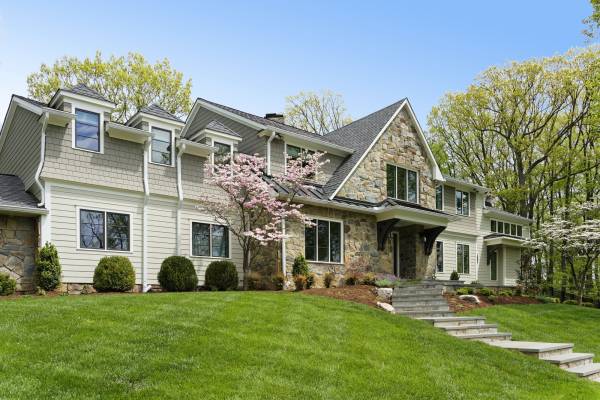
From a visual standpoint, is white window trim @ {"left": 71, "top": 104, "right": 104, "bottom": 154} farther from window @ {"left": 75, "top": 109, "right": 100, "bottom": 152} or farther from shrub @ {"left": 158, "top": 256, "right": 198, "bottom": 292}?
shrub @ {"left": 158, "top": 256, "right": 198, "bottom": 292}

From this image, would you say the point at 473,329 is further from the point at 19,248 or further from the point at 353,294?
the point at 19,248

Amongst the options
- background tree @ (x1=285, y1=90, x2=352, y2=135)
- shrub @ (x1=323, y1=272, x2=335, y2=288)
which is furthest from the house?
background tree @ (x1=285, y1=90, x2=352, y2=135)

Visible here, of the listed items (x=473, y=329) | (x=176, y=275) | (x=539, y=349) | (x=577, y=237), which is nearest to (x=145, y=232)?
(x=176, y=275)

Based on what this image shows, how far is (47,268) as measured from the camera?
13.8 meters

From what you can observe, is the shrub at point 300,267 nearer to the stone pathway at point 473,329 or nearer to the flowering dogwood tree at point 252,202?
the flowering dogwood tree at point 252,202

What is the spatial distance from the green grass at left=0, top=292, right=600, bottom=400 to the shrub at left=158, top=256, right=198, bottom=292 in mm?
4076

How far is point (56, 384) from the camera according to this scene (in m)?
6.17

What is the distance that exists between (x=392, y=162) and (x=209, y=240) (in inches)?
335

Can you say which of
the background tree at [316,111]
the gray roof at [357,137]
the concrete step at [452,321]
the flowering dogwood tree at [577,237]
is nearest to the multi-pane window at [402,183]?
the gray roof at [357,137]

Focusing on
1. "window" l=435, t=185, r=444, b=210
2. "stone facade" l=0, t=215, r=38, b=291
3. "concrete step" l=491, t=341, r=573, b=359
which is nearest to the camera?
"concrete step" l=491, t=341, r=573, b=359

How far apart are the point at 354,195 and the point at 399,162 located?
323 cm

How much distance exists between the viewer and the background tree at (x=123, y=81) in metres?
29.5

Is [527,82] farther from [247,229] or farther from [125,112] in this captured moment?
[125,112]

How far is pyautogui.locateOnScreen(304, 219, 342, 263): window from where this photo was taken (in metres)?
18.2
